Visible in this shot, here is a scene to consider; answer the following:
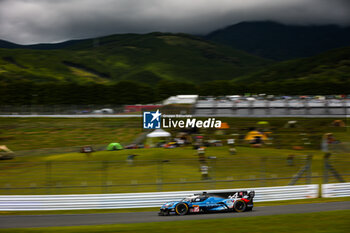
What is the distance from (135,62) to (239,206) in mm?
139506

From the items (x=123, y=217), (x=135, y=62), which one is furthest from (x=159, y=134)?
(x=135, y=62)

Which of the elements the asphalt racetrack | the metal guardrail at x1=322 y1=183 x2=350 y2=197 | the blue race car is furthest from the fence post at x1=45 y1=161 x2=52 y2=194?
the metal guardrail at x1=322 y1=183 x2=350 y2=197

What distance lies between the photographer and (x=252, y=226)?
29.7ft

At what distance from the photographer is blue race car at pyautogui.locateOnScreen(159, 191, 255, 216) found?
11562 mm

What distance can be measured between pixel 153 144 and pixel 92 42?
188 metres

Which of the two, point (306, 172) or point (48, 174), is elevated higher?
point (48, 174)

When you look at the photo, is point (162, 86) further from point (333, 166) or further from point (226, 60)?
point (226, 60)

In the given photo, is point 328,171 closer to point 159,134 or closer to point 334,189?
point 334,189

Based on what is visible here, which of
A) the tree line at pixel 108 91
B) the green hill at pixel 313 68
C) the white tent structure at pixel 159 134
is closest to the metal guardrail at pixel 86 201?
the white tent structure at pixel 159 134

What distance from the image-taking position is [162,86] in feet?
192

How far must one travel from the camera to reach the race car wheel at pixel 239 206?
11715 mm

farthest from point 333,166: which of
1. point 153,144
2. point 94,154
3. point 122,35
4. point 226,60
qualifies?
point 122,35

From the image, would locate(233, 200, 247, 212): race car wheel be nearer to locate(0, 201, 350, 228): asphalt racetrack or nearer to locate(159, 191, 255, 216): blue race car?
locate(159, 191, 255, 216): blue race car

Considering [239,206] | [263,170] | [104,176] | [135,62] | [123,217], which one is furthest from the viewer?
[135,62]
